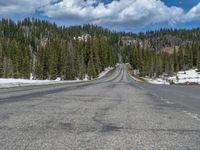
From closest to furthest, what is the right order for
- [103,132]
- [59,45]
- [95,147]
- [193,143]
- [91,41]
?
[95,147] < [193,143] < [103,132] < [59,45] < [91,41]

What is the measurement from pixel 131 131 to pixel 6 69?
95.7 meters

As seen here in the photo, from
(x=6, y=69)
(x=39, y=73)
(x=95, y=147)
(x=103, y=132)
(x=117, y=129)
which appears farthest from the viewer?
(x=39, y=73)

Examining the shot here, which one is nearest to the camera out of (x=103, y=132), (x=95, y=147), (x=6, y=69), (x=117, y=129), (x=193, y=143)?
(x=95, y=147)

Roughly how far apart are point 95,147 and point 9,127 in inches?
94.1

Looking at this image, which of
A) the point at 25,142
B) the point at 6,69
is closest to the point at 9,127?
the point at 25,142

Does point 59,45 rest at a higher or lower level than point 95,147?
higher

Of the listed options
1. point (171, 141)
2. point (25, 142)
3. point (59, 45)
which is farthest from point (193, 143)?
point (59, 45)

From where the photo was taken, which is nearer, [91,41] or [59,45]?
[59,45]

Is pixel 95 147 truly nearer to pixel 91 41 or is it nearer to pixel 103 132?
pixel 103 132

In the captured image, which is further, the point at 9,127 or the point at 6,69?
the point at 6,69

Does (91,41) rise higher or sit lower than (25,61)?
higher

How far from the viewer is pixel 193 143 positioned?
6207 millimetres

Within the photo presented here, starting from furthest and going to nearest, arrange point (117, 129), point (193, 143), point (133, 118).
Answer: point (133, 118)
point (117, 129)
point (193, 143)

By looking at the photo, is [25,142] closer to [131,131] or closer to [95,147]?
[95,147]
